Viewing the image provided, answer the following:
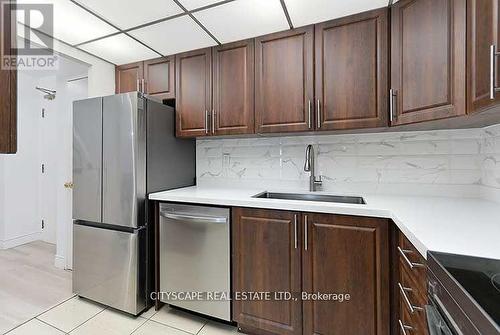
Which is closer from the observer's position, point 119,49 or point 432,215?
point 432,215

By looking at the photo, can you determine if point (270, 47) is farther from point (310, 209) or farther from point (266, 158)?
point (310, 209)

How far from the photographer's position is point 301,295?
4.95ft

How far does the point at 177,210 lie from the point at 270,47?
144 centimetres

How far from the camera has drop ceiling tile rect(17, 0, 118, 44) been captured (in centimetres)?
159

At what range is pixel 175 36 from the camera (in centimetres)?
195

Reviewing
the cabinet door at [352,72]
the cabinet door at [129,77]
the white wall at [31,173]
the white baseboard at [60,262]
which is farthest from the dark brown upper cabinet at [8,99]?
the white wall at [31,173]

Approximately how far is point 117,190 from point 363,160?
1.95 metres

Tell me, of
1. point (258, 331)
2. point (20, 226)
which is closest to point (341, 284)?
point (258, 331)

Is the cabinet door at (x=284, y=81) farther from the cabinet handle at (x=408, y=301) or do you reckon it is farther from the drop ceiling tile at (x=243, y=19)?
the cabinet handle at (x=408, y=301)

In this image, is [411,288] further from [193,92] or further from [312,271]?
[193,92]

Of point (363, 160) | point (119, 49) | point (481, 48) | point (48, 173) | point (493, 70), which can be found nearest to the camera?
point (493, 70)

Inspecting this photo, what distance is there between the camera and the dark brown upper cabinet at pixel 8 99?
1.92 feet

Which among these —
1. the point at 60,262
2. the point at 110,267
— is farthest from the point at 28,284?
the point at 110,267

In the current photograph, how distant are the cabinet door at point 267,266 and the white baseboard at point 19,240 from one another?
11.7 feet
